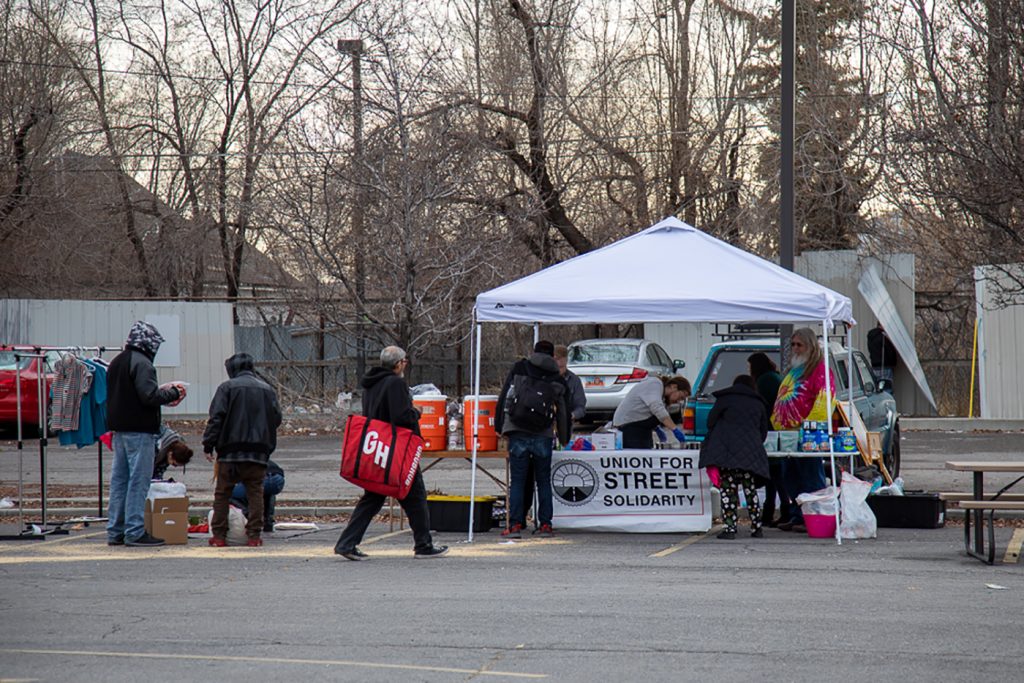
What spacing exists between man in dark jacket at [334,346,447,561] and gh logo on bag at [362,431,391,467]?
0.85 feet

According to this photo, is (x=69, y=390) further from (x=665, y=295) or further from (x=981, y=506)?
(x=981, y=506)

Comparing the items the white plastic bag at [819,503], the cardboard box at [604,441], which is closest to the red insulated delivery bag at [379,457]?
the cardboard box at [604,441]

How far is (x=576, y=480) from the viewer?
42.4 ft

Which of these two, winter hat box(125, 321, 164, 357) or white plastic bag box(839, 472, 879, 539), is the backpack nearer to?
white plastic bag box(839, 472, 879, 539)

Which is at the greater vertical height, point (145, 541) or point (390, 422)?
point (390, 422)

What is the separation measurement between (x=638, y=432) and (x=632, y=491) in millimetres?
1143

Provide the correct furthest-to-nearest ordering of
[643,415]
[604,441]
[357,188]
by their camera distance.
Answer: [357,188] → [643,415] → [604,441]

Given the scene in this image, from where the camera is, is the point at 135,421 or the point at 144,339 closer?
the point at 135,421

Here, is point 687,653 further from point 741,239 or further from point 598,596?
point 741,239

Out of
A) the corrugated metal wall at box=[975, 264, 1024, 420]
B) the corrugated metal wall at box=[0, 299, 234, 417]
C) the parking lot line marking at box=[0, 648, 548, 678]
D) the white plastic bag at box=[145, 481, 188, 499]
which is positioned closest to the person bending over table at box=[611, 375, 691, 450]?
the white plastic bag at box=[145, 481, 188, 499]

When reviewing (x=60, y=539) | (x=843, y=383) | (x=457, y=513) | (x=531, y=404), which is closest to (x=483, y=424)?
(x=531, y=404)

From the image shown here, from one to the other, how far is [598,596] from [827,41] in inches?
847

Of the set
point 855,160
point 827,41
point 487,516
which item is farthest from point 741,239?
point 487,516

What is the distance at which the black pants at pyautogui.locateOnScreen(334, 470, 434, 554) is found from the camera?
1083 cm
